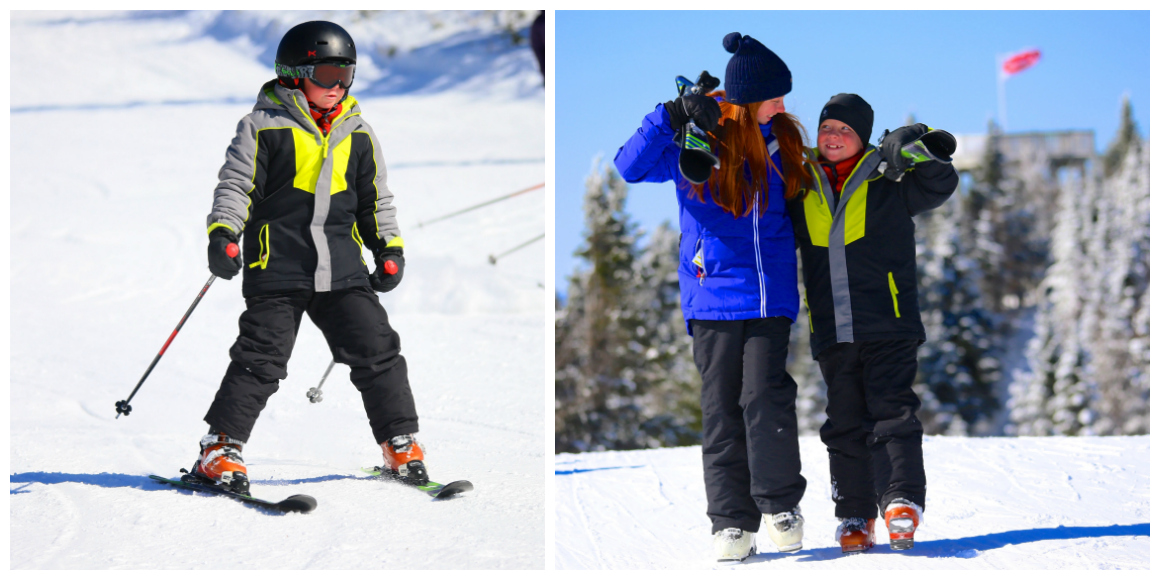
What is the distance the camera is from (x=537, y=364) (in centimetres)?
568

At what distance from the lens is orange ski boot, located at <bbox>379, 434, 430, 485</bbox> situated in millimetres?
3215

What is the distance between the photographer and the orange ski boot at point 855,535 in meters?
2.76

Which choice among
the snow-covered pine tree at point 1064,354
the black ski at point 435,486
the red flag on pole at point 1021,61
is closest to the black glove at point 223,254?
the black ski at point 435,486

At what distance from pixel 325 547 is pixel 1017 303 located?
46.4m

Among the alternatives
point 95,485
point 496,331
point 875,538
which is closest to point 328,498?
point 95,485

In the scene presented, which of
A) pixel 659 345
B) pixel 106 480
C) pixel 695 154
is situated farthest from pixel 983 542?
Result: pixel 659 345

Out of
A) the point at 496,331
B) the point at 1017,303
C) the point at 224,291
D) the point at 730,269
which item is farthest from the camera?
the point at 1017,303

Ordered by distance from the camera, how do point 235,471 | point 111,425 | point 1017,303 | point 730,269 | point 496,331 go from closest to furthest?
point 730,269, point 235,471, point 111,425, point 496,331, point 1017,303

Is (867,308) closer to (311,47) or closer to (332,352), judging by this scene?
(332,352)

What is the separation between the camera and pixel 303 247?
311 cm

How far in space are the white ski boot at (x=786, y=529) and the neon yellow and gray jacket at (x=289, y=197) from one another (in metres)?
1.60

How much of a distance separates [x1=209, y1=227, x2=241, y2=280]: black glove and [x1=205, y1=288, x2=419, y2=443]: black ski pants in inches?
7.5

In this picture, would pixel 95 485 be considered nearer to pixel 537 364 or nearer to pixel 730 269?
pixel 730 269

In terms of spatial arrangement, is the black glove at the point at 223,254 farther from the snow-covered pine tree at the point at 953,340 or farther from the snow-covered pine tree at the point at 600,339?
the snow-covered pine tree at the point at 953,340
